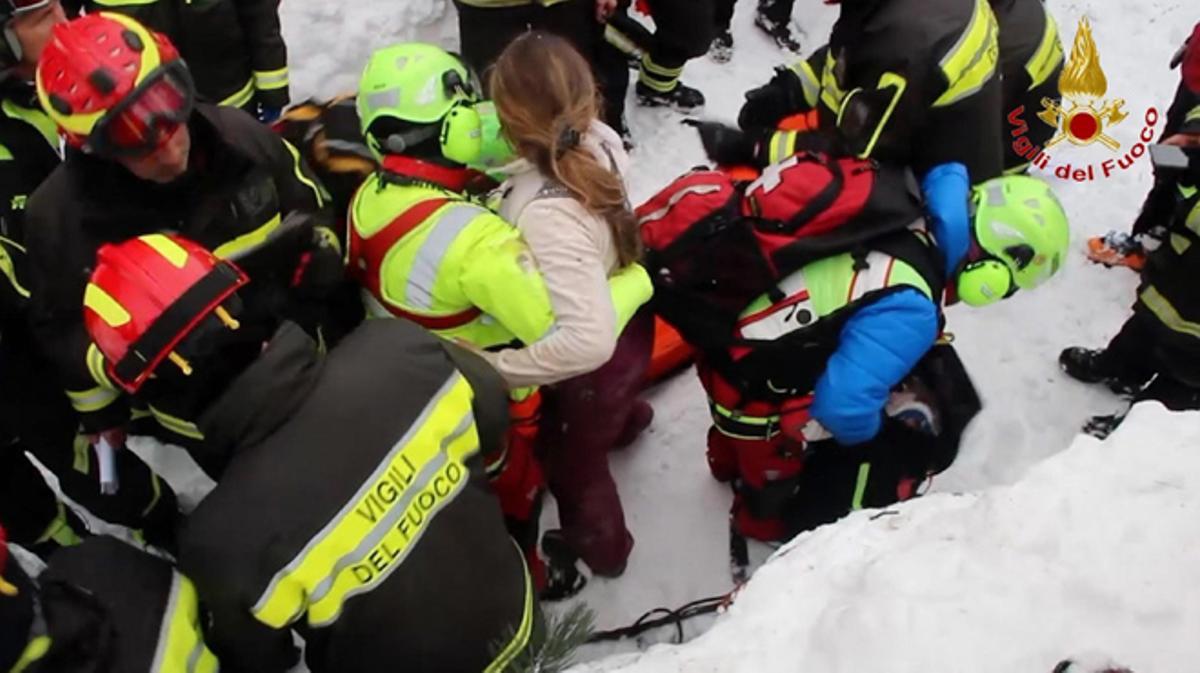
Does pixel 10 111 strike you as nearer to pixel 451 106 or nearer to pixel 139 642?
pixel 451 106

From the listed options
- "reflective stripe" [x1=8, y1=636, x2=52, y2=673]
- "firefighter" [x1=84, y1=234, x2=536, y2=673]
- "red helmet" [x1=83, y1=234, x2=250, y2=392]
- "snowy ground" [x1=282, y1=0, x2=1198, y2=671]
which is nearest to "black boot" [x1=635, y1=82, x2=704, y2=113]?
"snowy ground" [x1=282, y1=0, x2=1198, y2=671]

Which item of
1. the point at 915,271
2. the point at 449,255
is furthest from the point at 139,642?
the point at 915,271

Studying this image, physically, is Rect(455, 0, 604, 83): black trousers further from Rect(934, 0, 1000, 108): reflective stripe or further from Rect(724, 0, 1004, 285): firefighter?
Rect(934, 0, 1000, 108): reflective stripe

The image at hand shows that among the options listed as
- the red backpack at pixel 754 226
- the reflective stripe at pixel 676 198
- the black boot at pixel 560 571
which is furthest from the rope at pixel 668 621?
the reflective stripe at pixel 676 198

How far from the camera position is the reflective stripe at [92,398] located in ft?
9.13

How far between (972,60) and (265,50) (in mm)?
2842

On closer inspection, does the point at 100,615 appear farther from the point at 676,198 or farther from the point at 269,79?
the point at 269,79

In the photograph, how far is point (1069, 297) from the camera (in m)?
5.02

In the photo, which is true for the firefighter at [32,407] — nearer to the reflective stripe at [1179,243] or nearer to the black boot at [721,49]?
the reflective stripe at [1179,243]

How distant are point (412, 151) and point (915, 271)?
145 centimetres

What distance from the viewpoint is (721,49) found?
20.3 ft

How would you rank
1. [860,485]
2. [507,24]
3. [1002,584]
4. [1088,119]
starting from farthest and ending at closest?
[1088,119] → [507,24] → [860,485] → [1002,584]

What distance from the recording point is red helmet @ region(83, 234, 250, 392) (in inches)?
75.9

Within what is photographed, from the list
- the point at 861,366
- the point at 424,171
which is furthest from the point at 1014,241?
the point at 424,171
